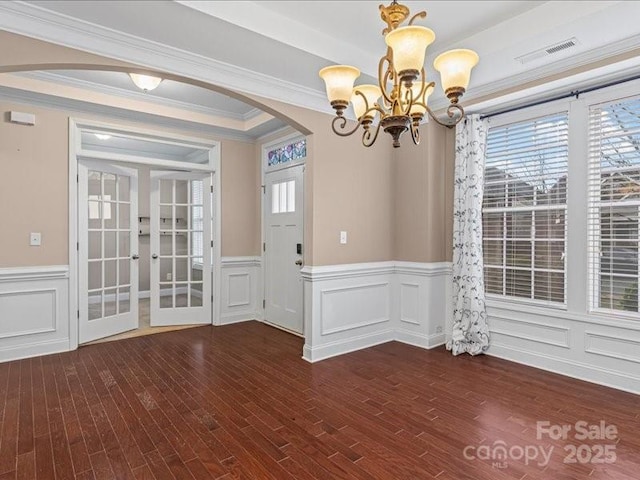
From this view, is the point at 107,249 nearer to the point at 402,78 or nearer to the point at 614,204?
the point at 402,78

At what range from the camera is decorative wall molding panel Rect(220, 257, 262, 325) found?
17.5ft

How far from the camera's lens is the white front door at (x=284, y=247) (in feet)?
15.8

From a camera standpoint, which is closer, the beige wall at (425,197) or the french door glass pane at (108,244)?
the beige wall at (425,197)

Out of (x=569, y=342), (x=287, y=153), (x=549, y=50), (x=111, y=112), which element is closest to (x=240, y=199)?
(x=287, y=153)

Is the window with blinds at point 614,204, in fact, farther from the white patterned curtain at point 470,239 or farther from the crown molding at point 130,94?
the crown molding at point 130,94

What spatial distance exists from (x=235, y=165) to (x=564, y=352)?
4550 mm

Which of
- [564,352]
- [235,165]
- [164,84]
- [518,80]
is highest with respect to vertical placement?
[164,84]

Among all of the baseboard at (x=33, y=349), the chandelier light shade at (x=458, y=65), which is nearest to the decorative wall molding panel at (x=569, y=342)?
the chandelier light shade at (x=458, y=65)

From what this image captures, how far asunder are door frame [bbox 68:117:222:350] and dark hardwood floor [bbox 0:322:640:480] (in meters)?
0.76

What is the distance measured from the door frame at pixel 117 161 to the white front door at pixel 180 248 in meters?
0.10

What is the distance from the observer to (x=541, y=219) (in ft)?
11.8

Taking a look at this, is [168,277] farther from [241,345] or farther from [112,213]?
[241,345]

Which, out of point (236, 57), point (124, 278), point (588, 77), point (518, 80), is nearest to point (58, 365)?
point (124, 278)

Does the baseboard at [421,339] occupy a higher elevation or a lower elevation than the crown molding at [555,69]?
lower
